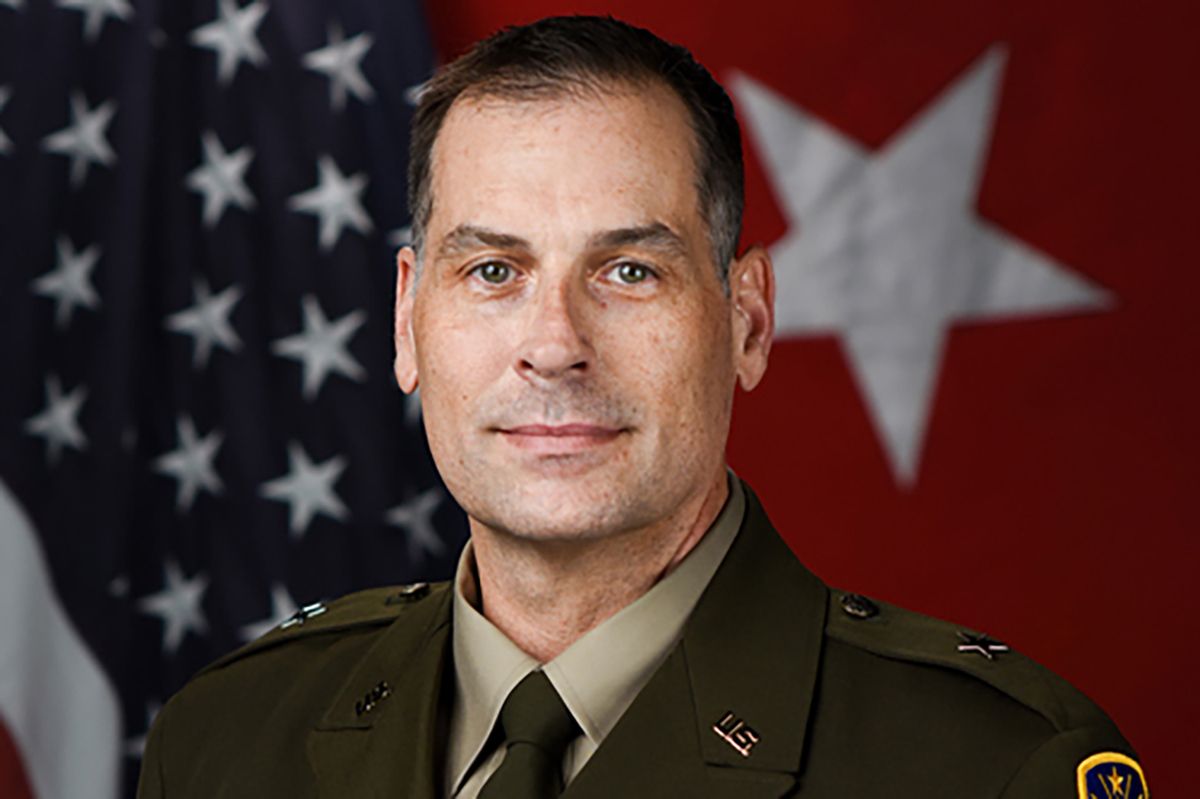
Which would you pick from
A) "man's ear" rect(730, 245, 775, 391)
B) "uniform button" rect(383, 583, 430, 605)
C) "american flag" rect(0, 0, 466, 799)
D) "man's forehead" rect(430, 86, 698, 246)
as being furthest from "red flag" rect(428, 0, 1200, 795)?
"man's forehead" rect(430, 86, 698, 246)

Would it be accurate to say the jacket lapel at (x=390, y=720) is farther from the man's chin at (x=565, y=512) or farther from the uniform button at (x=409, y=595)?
the man's chin at (x=565, y=512)

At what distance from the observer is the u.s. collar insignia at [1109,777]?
59.3 inches

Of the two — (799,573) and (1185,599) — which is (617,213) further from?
(1185,599)

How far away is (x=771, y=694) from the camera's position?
1652mm

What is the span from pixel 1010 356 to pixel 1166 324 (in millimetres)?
309

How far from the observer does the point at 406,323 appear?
1878 millimetres

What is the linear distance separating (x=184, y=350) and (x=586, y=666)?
67.1 inches

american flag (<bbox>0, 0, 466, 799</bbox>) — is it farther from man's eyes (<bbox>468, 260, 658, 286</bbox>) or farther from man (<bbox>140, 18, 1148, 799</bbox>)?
man's eyes (<bbox>468, 260, 658, 286</bbox>)

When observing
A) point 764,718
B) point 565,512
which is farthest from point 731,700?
point 565,512

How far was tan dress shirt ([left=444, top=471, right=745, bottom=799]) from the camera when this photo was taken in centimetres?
164

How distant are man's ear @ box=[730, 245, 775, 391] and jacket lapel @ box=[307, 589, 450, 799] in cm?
44

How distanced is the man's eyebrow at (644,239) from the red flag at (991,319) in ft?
5.71

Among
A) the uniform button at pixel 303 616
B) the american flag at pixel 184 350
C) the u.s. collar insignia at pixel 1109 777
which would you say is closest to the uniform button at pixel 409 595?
the uniform button at pixel 303 616

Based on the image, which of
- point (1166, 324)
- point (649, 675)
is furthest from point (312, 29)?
point (649, 675)
